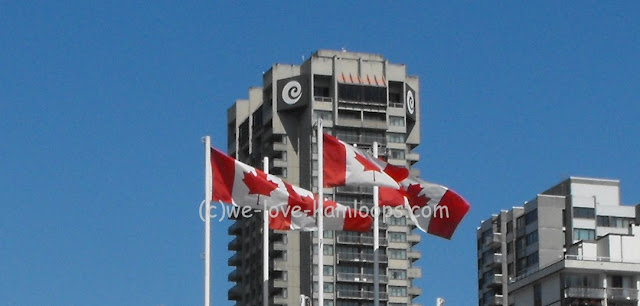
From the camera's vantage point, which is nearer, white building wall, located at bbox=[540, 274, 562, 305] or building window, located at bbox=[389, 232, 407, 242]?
white building wall, located at bbox=[540, 274, 562, 305]

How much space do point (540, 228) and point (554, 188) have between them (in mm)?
9964

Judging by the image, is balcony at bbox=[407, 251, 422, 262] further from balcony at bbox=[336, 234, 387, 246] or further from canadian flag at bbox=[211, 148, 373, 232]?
canadian flag at bbox=[211, 148, 373, 232]

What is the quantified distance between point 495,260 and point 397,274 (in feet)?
38.6

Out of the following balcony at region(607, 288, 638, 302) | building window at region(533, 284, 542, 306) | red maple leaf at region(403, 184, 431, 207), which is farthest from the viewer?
building window at region(533, 284, 542, 306)

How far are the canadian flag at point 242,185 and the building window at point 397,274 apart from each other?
124 metres

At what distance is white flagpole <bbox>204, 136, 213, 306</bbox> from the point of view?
61.5 m

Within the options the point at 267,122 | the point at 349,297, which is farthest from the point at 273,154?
the point at 349,297

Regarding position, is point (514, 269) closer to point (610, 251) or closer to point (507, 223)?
point (507, 223)

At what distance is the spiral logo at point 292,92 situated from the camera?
191788 mm

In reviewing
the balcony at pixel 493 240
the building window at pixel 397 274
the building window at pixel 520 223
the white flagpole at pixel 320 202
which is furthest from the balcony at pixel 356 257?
the white flagpole at pixel 320 202

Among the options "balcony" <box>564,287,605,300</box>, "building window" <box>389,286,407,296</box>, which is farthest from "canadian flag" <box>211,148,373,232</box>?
"building window" <box>389,286,407,296</box>

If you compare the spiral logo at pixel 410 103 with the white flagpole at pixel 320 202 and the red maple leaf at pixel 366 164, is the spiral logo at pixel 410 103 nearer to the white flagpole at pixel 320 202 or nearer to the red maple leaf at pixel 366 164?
the red maple leaf at pixel 366 164

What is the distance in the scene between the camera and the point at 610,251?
150 metres

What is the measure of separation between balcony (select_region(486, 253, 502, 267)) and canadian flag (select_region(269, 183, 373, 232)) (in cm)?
11869
